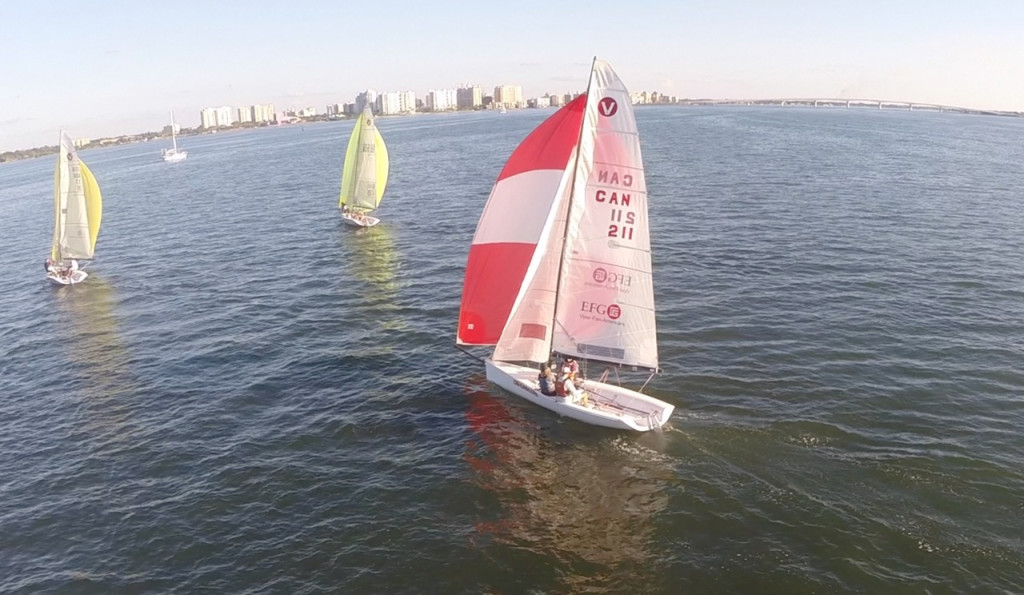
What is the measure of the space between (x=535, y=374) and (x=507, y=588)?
1249cm

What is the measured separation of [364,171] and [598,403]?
49.8 meters

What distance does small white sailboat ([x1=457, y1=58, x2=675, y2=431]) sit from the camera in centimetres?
2609

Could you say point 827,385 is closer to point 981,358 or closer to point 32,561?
point 981,358

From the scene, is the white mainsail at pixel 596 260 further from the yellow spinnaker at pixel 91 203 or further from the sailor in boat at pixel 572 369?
the yellow spinnaker at pixel 91 203

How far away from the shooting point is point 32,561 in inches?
883

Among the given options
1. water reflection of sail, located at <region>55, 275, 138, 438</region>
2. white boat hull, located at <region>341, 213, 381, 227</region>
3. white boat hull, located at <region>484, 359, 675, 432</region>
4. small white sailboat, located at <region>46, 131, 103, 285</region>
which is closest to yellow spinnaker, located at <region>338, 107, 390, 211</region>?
white boat hull, located at <region>341, 213, 381, 227</region>

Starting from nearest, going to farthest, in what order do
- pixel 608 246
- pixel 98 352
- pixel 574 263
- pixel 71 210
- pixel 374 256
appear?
pixel 608 246
pixel 574 263
pixel 98 352
pixel 71 210
pixel 374 256

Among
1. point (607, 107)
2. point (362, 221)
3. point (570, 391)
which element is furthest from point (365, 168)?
point (607, 107)

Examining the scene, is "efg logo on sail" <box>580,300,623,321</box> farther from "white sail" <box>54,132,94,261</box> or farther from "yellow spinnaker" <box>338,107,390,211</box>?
"white sail" <box>54,132,94,261</box>

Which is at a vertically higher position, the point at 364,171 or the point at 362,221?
the point at 364,171

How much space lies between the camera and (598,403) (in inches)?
1164

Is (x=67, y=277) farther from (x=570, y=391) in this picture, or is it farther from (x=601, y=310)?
(x=601, y=310)

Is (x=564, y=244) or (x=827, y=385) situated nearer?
(x=564, y=244)

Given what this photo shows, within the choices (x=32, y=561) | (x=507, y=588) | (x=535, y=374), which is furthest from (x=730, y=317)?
(x=32, y=561)
